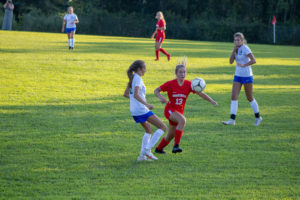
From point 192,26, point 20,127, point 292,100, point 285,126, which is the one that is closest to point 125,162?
point 20,127

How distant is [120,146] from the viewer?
26.0ft

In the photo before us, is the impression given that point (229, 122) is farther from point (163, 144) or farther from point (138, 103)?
point (138, 103)

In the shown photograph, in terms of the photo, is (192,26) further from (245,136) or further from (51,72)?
(245,136)

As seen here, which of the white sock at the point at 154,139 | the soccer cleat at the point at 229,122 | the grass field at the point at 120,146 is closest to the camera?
the grass field at the point at 120,146

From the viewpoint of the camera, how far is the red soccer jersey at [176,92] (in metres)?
7.35

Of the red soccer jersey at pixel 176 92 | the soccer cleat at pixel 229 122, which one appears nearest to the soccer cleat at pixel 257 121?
the soccer cleat at pixel 229 122

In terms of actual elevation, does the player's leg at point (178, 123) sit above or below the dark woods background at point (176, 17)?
below

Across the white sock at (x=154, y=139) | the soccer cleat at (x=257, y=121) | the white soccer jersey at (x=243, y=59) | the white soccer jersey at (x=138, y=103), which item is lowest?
the soccer cleat at (x=257, y=121)

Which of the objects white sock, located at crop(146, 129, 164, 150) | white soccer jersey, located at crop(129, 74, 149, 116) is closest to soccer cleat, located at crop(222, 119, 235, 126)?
white sock, located at crop(146, 129, 164, 150)

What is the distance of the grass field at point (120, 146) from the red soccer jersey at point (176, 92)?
2.93 ft

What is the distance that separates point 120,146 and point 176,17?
58.8m

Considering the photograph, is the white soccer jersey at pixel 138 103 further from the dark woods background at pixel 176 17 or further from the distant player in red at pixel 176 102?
the dark woods background at pixel 176 17

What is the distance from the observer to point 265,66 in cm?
2323

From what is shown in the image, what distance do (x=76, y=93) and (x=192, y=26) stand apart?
156 ft
